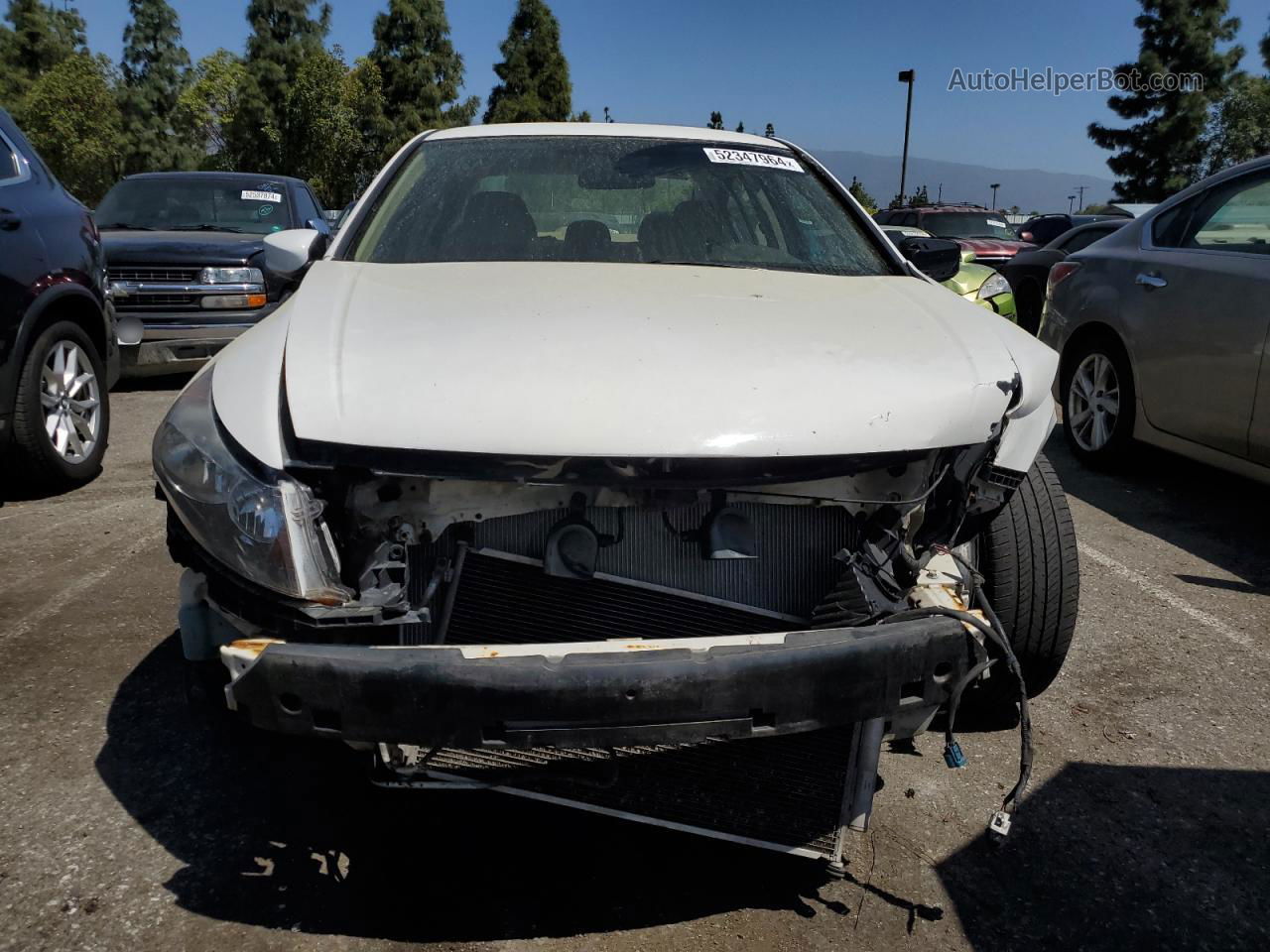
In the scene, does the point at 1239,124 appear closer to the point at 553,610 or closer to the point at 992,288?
the point at 992,288

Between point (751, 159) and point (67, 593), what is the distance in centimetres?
289

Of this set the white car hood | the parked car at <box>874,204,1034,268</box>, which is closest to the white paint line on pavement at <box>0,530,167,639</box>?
the white car hood

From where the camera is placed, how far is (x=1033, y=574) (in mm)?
2615

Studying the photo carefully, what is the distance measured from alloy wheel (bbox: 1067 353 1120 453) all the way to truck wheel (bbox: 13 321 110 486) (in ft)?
16.9

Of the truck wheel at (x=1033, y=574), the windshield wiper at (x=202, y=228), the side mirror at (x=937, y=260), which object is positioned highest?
the side mirror at (x=937, y=260)

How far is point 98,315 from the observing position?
5129 mm

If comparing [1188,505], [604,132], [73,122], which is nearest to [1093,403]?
[1188,505]

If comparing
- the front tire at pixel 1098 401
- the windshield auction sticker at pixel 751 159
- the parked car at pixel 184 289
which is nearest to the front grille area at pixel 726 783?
the windshield auction sticker at pixel 751 159

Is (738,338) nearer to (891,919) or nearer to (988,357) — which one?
(988,357)

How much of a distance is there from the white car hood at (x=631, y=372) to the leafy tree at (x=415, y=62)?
3858cm

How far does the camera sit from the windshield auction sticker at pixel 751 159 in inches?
130

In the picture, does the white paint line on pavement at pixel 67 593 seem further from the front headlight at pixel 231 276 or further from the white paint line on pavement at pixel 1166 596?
the white paint line on pavement at pixel 1166 596

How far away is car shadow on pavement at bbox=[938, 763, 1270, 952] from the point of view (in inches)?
80.7

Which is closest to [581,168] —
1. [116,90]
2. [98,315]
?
[98,315]
